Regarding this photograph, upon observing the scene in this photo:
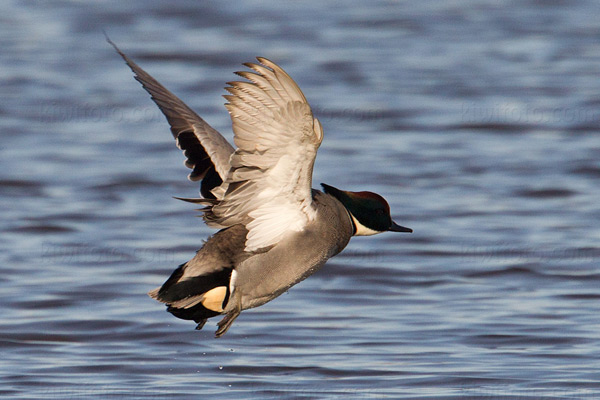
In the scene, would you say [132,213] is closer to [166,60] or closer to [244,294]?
[244,294]

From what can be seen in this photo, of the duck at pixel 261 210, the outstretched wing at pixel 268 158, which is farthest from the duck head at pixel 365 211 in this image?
the outstretched wing at pixel 268 158

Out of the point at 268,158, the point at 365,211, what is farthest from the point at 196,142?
the point at 268,158

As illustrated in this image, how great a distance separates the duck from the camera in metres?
4.96

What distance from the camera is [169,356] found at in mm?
7496

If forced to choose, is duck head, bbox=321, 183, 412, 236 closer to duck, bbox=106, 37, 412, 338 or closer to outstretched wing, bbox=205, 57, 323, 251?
duck, bbox=106, 37, 412, 338

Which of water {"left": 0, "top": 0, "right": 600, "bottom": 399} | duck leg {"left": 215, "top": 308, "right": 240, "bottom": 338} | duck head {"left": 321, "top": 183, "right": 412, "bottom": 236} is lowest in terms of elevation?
water {"left": 0, "top": 0, "right": 600, "bottom": 399}

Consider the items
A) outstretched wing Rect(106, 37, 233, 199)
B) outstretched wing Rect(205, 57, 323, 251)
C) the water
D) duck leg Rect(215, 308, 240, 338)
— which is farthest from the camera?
the water

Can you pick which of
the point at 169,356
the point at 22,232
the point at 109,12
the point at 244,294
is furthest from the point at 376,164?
the point at 109,12

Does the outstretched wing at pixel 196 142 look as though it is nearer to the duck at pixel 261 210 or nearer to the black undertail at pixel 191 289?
the duck at pixel 261 210

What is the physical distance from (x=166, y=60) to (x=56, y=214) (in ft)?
21.9

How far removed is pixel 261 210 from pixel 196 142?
1.02 meters

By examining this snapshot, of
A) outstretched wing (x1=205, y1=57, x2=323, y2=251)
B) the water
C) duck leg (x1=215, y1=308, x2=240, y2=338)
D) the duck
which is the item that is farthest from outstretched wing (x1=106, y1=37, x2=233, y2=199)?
the water

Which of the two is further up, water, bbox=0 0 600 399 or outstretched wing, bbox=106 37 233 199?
outstretched wing, bbox=106 37 233 199

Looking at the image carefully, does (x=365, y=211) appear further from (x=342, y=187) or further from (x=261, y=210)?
(x=342, y=187)
